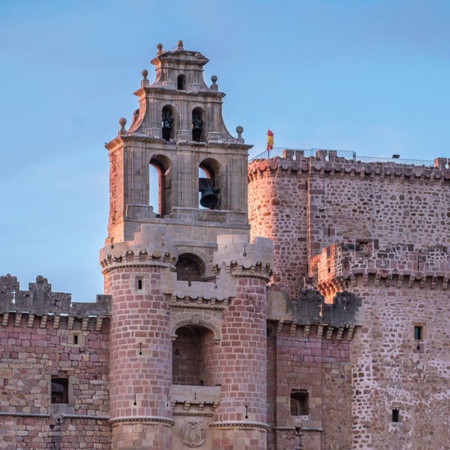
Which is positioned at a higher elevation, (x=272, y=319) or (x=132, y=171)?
(x=132, y=171)

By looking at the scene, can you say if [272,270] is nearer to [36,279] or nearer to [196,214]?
[196,214]

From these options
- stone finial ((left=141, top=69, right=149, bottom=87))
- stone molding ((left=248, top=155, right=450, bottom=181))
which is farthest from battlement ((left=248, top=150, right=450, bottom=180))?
stone finial ((left=141, top=69, right=149, bottom=87))

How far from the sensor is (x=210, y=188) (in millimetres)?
81875

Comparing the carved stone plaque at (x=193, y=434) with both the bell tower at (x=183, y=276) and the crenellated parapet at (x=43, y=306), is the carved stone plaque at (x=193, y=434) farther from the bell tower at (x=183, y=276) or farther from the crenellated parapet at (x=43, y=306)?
the crenellated parapet at (x=43, y=306)

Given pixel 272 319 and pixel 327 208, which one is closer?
pixel 272 319

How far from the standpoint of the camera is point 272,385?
8094 centimetres

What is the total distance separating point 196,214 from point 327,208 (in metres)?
8.81

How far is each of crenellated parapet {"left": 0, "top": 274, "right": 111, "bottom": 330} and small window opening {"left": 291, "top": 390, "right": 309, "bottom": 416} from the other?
8.34 meters

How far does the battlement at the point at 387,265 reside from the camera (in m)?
82.2

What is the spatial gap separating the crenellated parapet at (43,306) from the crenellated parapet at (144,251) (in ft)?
5.29

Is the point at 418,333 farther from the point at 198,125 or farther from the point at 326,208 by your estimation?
the point at 198,125

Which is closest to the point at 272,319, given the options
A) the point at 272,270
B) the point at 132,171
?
the point at 272,270

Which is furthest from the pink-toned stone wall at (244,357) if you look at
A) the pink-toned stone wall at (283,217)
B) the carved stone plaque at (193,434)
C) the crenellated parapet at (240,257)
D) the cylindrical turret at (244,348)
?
the pink-toned stone wall at (283,217)

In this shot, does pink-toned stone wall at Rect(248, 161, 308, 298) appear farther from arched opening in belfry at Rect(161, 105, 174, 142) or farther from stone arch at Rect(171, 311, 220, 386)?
stone arch at Rect(171, 311, 220, 386)
